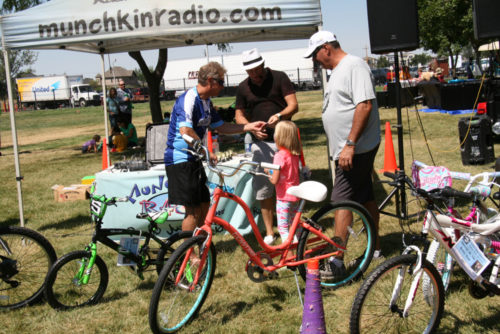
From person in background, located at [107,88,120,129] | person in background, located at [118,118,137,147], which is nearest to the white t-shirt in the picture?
person in background, located at [118,118,137,147]

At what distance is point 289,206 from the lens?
457 cm

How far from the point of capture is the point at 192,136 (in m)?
3.86

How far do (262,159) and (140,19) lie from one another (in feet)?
6.82

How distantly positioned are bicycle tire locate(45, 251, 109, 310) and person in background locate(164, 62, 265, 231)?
821 mm

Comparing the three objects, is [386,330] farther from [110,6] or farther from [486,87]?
[486,87]

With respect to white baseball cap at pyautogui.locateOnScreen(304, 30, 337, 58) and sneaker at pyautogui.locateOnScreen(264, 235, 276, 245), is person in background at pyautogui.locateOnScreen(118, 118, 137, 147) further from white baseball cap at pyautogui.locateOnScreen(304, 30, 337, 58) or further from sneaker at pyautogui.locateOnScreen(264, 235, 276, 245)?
white baseball cap at pyautogui.locateOnScreen(304, 30, 337, 58)

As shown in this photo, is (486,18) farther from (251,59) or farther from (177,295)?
(177,295)

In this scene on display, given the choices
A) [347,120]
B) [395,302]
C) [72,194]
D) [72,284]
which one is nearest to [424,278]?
[395,302]

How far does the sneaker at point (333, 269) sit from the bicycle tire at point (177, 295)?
962mm

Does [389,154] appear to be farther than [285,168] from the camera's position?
Yes

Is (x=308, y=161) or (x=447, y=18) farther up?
(x=447, y=18)

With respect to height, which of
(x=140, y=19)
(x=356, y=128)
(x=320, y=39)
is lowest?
(x=356, y=128)

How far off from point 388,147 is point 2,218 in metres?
6.34

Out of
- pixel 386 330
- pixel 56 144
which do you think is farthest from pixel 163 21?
pixel 56 144
